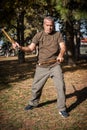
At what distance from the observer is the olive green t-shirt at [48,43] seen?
6969mm

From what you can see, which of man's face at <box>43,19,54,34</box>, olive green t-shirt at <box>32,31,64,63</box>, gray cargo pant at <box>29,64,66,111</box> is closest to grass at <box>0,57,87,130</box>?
gray cargo pant at <box>29,64,66,111</box>

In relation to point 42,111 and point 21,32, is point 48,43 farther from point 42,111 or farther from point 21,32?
point 21,32

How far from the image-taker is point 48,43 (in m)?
6.98

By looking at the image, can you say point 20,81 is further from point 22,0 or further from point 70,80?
point 22,0

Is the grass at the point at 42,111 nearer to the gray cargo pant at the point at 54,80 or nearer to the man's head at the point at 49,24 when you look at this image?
the gray cargo pant at the point at 54,80

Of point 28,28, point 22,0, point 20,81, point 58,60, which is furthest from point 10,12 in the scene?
point 28,28

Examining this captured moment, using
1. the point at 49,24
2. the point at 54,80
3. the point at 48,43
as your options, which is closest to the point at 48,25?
the point at 49,24

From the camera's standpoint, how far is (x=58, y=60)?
692 centimetres

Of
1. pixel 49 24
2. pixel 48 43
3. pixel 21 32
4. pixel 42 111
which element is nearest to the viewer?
pixel 49 24

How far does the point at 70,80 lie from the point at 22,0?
4118mm

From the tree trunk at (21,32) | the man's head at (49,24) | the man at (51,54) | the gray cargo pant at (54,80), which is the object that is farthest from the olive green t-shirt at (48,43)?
the tree trunk at (21,32)

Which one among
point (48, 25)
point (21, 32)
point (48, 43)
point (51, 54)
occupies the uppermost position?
point (48, 25)

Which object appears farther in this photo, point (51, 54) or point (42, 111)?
point (42, 111)

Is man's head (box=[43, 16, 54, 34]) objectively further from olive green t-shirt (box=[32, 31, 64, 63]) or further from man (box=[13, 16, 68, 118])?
olive green t-shirt (box=[32, 31, 64, 63])
